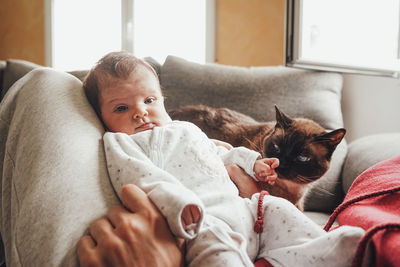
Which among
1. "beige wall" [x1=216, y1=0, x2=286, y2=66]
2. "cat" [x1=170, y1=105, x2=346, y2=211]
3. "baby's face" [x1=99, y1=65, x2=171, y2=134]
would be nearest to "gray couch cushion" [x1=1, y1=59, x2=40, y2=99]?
"baby's face" [x1=99, y1=65, x2=171, y2=134]

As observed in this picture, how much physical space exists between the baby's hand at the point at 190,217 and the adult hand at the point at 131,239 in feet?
0.11

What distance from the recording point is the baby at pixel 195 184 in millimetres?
590

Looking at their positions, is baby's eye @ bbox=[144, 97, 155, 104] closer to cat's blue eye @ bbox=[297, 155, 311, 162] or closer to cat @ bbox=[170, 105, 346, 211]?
cat @ bbox=[170, 105, 346, 211]

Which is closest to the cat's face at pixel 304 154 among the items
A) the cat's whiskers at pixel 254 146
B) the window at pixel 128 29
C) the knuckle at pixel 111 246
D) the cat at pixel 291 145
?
the cat at pixel 291 145

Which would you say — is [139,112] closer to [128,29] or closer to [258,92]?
[258,92]

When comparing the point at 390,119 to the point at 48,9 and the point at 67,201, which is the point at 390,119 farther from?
the point at 48,9

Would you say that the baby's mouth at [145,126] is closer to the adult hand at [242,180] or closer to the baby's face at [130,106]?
the baby's face at [130,106]

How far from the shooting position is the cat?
3.11 feet

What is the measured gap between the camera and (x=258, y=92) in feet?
4.54

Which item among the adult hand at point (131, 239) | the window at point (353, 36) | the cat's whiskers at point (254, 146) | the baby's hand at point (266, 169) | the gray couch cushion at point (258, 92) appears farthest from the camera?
the window at point (353, 36)

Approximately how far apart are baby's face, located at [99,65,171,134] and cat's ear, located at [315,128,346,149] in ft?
1.47

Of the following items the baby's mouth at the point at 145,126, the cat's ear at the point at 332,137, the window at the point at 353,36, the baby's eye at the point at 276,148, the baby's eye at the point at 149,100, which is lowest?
the baby's eye at the point at 276,148

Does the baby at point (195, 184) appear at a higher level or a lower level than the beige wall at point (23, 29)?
lower

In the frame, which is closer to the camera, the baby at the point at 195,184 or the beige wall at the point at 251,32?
the baby at the point at 195,184
